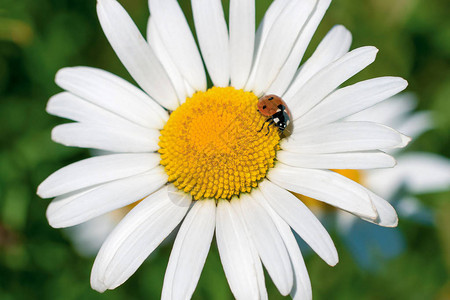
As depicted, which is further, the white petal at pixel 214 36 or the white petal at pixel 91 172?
the white petal at pixel 214 36

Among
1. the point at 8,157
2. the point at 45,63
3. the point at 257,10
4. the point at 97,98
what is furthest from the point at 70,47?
the point at 97,98

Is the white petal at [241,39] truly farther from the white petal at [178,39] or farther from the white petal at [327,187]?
the white petal at [327,187]

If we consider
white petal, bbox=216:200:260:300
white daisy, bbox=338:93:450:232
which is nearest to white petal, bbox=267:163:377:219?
white petal, bbox=216:200:260:300

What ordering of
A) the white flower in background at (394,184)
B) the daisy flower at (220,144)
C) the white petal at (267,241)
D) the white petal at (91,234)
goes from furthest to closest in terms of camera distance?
the white petal at (91,234), the white flower in background at (394,184), the daisy flower at (220,144), the white petal at (267,241)

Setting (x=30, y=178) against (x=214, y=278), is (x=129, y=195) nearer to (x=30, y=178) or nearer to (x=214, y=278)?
(x=214, y=278)

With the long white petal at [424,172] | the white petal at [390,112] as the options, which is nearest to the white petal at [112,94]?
the white petal at [390,112]

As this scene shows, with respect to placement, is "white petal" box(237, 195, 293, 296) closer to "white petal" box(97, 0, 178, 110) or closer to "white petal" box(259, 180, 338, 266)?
"white petal" box(259, 180, 338, 266)
